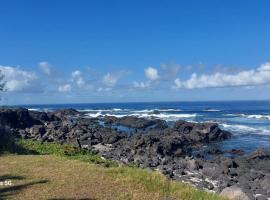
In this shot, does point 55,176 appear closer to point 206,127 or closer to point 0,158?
point 0,158

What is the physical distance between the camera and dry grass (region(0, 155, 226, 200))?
1276 centimetres

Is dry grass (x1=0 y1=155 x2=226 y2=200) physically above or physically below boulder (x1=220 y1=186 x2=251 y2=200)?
above

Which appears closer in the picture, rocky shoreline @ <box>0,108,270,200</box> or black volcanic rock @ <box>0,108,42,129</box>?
rocky shoreline @ <box>0,108,270,200</box>

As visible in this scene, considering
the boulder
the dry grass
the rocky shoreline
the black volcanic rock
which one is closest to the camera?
the dry grass

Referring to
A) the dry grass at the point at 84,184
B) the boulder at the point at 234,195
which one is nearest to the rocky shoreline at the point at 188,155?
the boulder at the point at 234,195

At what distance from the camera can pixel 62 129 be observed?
47938 millimetres

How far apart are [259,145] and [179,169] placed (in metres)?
15.1

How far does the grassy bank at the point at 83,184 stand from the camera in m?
12.8

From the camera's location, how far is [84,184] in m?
13.8

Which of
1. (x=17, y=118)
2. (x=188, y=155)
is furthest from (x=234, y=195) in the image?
(x=17, y=118)

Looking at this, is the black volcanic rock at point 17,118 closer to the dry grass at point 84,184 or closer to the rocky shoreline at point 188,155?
the rocky shoreline at point 188,155

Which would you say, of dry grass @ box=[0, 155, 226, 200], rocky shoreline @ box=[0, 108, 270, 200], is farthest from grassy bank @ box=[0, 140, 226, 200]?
rocky shoreline @ box=[0, 108, 270, 200]

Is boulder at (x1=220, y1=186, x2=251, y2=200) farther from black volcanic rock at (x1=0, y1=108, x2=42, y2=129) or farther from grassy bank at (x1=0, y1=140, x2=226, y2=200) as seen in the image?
black volcanic rock at (x1=0, y1=108, x2=42, y2=129)

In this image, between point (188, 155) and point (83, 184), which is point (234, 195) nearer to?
point (83, 184)
